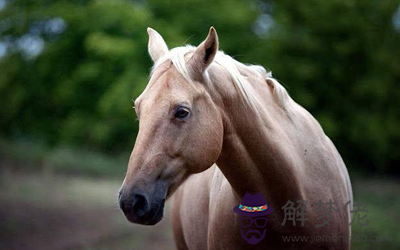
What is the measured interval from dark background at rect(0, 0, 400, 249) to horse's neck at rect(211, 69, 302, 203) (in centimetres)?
659

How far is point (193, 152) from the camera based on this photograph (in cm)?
211

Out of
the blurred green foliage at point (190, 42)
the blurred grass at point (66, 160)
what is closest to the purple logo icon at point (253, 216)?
the blurred green foliage at point (190, 42)

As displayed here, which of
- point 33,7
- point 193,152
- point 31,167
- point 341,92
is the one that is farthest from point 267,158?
point 33,7

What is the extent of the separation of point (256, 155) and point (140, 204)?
779 millimetres

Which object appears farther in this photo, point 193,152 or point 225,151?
point 225,151

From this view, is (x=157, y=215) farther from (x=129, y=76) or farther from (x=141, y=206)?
(x=129, y=76)

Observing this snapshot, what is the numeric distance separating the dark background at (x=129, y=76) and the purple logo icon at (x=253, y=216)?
6434 mm

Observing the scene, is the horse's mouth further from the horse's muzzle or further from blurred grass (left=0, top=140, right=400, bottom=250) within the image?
blurred grass (left=0, top=140, right=400, bottom=250)

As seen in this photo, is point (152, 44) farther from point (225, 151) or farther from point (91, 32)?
point (91, 32)

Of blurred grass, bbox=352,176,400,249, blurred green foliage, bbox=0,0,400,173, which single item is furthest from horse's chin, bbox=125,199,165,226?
blurred green foliage, bbox=0,0,400,173

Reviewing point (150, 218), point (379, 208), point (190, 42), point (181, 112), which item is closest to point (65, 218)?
point (190, 42)

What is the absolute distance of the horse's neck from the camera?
2324 mm

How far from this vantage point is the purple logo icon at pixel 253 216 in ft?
8.00

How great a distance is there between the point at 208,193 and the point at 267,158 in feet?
3.02
